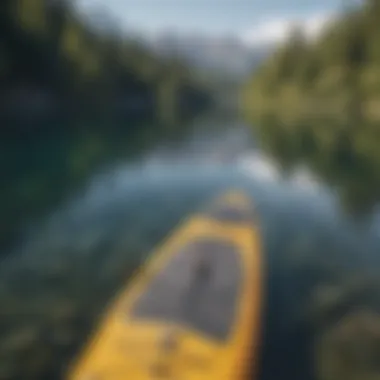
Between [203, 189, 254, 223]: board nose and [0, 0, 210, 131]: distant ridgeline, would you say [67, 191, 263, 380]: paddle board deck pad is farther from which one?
A: [0, 0, 210, 131]: distant ridgeline

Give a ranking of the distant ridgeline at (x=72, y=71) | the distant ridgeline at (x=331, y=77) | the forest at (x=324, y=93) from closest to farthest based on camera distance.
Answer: the forest at (x=324, y=93) < the distant ridgeline at (x=331, y=77) < the distant ridgeline at (x=72, y=71)

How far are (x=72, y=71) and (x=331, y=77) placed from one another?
7.61m

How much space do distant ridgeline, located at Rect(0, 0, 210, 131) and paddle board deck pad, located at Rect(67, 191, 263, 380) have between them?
11.5 metres

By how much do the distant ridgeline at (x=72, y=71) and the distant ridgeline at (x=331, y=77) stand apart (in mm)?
2614

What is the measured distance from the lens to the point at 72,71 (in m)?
19.0

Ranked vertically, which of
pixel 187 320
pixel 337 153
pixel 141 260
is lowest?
pixel 187 320

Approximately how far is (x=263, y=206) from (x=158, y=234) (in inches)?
58.0

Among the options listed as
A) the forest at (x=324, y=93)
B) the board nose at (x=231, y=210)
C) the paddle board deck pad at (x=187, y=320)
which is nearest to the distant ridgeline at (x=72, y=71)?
the forest at (x=324, y=93)

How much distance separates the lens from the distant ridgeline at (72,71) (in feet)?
54.7

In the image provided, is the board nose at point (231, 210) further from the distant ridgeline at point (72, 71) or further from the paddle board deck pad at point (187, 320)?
the distant ridgeline at point (72, 71)

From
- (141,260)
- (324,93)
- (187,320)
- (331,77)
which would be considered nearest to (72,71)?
(324,93)

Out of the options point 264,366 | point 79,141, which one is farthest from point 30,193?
point 79,141

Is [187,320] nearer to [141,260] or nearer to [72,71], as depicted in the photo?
[141,260]

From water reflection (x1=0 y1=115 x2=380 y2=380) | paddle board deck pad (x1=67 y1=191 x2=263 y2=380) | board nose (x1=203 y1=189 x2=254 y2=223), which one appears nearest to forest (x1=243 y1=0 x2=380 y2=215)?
water reflection (x1=0 y1=115 x2=380 y2=380)
